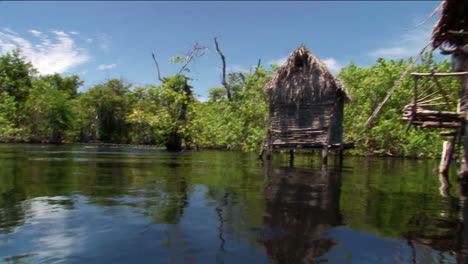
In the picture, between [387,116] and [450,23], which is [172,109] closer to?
[387,116]

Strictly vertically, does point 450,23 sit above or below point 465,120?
above

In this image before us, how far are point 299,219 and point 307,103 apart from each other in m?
9.76

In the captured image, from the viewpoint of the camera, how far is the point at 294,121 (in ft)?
45.5

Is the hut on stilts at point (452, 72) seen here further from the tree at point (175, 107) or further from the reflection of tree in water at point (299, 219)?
the tree at point (175, 107)

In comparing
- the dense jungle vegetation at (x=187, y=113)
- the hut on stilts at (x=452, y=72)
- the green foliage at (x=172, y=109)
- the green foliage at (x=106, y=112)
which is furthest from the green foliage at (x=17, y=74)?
the hut on stilts at (x=452, y=72)

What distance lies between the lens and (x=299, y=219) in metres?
4.24

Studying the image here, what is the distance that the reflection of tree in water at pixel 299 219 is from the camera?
3.09 metres

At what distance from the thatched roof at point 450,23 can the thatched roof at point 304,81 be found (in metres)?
4.76

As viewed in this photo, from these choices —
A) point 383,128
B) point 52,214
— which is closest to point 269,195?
point 52,214

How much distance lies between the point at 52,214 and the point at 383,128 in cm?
1771

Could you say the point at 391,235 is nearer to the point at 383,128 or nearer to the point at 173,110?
the point at 383,128

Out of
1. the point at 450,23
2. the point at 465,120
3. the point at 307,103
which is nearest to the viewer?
the point at 465,120

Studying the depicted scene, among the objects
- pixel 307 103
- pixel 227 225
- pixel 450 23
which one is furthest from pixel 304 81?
pixel 227 225

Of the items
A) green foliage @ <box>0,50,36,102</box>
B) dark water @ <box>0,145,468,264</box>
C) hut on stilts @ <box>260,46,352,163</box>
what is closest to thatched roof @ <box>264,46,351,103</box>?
hut on stilts @ <box>260,46,352,163</box>
